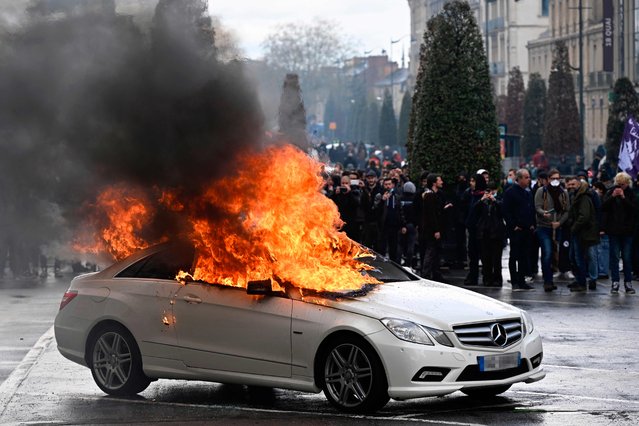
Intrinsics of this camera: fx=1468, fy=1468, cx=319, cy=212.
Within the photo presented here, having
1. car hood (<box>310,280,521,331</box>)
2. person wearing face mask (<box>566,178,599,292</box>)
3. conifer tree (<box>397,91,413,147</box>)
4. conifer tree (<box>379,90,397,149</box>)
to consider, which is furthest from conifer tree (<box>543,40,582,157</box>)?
car hood (<box>310,280,521,331</box>)

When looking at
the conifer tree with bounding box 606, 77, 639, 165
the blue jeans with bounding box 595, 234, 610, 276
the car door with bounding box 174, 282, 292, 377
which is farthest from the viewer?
the conifer tree with bounding box 606, 77, 639, 165

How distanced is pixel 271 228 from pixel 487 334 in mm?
2129

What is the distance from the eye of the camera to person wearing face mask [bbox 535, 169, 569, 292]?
2291 cm

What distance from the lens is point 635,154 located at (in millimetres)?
29750

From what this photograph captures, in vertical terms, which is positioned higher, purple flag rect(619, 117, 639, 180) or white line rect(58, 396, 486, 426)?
purple flag rect(619, 117, 639, 180)

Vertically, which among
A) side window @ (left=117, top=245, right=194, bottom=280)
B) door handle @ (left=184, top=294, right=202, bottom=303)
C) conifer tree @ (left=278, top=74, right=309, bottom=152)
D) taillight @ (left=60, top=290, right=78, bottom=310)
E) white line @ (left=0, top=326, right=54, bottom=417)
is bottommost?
white line @ (left=0, top=326, right=54, bottom=417)

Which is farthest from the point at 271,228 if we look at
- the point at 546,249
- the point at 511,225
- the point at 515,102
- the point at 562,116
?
the point at 515,102

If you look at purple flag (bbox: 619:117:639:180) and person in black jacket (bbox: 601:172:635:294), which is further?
purple flag (bbox: 619:117:639:180)

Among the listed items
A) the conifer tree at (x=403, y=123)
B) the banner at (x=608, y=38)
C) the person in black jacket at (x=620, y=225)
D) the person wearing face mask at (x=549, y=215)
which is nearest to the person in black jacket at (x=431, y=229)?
the person wearing face mask at (x=549, y=215)

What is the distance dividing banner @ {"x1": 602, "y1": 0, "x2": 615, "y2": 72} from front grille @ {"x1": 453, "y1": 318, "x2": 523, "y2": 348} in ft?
216

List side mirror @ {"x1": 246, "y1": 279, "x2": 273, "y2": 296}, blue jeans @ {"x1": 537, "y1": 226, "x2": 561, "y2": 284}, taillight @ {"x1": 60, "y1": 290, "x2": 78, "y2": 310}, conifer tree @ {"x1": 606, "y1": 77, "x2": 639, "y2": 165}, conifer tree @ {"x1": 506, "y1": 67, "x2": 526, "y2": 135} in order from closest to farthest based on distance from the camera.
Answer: side mirror @ {"x1": 246, "y1": 279, "x2": 273, "y2": 296} → taillight @ {"x1": 60, "y1": 290, "x2": 78, "y2": 310} → blue jeans @ {"x1": 537, "y1": 226, "x2": 561, "y2": 284} → conifer tree @ {"x1": 606, "y1": 77, "x2": 639, "y2": 165} → conifer tree @ {"x1": 506, "y1": 67, "x2": 526, "y2": 135}

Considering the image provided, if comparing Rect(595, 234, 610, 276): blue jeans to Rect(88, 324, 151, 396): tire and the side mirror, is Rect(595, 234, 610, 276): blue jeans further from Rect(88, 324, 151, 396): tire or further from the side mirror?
the side mirror

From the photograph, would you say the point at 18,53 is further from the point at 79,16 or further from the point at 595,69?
the point at 595,69

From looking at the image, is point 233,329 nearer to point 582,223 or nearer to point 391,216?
point 582,223
